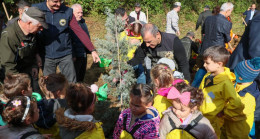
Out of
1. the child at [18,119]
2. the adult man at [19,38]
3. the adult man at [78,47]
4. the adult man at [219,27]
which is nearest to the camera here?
the child at [18,119]

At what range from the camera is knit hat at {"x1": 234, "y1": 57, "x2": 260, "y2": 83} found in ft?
8.18

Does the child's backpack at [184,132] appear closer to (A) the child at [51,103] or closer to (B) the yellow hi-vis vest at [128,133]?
(B) the yellow hi-vis vest at [128,133]

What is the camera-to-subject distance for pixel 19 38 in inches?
112

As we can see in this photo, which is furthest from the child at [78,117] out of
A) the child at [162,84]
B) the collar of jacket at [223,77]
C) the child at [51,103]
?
the collar of jacket at [223,77]

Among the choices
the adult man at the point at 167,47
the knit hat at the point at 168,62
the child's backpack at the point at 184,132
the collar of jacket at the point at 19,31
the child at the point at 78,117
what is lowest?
the child's backpack at the point at 184,132

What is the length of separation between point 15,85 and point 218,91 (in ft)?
8.01

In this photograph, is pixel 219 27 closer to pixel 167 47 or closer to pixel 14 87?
pixel 167 47

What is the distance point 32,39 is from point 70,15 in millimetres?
755

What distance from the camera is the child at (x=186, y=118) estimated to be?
6.45ft

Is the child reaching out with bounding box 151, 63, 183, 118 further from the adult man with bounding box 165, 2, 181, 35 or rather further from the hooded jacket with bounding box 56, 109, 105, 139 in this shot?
the adult man with bounding box 165, 2, 181, 35

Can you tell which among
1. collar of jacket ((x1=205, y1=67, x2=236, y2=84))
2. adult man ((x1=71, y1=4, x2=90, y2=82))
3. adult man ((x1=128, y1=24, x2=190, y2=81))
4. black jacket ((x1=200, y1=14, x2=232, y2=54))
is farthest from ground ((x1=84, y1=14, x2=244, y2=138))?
black jacket ((x1=200, y1=14, x2=232, y2=54))

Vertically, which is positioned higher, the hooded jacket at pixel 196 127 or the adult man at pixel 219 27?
the adult man at pixel 219 27

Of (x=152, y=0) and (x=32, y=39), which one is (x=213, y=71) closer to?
(x=32, y=39)

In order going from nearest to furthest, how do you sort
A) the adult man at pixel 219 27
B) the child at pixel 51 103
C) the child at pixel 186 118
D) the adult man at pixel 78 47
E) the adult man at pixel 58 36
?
the child at pixel 186 118 < the child at pixel 51 103 < the adult man at pixel 58 36 < the adult man at pixel 78 47 < the adult man at pixel 219 27
